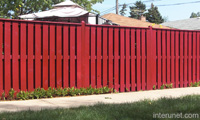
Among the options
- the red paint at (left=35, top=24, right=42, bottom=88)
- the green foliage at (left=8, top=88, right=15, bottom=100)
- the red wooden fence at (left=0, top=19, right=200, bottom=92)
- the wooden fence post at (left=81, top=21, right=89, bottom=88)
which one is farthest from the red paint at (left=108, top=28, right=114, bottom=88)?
the green foliage at (left=8, top=88, right=15, bottom=100)

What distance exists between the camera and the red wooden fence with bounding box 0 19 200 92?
6797mm

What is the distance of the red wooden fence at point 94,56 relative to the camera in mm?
6797

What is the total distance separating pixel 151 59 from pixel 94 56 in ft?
6.74

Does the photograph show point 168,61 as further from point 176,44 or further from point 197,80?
point 197,80

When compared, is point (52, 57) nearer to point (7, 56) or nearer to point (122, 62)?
point (7, 56)

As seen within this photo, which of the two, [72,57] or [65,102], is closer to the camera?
[65,102]

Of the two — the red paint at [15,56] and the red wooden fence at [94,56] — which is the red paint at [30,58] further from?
the red paint at [15,56]

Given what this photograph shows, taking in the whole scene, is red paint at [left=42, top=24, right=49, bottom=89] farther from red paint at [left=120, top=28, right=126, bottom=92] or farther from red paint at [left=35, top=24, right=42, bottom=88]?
red paint at [left=120, top=28, right=126, bottom=92]

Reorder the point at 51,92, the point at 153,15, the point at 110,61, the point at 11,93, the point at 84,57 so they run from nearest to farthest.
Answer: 1. the point at 11,93
2. the point at 51,92
3. the point at 84,57
4. the point at 110,61
5. the point at 153,15

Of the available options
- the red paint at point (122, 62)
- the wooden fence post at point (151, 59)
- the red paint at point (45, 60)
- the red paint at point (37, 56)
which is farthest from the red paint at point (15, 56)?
the wooden fence post at point (151, 59)

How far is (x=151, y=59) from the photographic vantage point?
8.56 meters

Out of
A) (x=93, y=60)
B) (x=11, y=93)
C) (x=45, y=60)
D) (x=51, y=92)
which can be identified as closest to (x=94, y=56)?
(x=93, y=60)

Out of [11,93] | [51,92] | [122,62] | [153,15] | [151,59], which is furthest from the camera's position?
[153,15]

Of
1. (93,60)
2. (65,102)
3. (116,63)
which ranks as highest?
(93,60)
